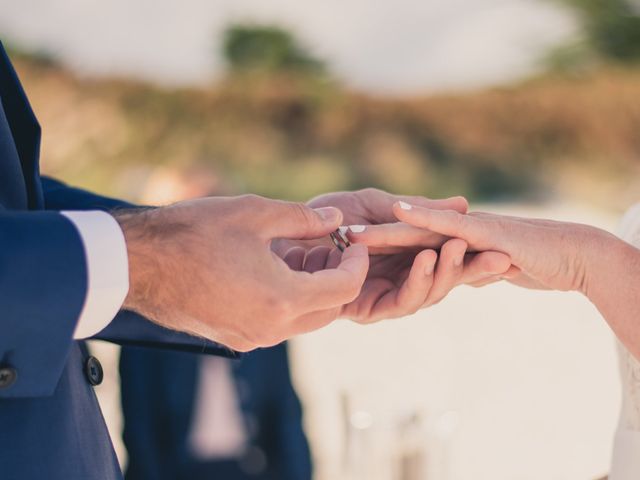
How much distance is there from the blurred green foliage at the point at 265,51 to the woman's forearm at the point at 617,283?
43.4 ft

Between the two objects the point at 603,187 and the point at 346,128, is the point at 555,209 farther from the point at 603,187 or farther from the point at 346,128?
the point at 346,128

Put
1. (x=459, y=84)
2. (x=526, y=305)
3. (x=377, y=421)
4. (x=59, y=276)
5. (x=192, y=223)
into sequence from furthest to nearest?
1. (x=459, y=84)
2. (x=526, y=305)
3. (x=377, y=421)
4. (x=192, y=223)
5. (x=59, y=276)

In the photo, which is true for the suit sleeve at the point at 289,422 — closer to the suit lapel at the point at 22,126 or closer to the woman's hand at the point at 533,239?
the woman's hand at the point at 533,239

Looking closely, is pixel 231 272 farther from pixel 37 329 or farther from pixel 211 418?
pixel 211 418

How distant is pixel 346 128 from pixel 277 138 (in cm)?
129

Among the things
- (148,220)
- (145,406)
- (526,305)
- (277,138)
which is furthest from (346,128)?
(148,220)

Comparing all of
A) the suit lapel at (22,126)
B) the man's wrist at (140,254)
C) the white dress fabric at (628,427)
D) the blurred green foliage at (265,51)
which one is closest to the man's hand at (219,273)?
the man's wrist at (140,254)

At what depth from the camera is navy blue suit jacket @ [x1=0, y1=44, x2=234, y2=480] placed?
1.09 m

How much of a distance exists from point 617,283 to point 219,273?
2.90 ft

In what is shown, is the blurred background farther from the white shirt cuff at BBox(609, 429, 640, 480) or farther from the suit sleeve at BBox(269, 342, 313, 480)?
the white shirt cuff at BBox(609, 429, 640, 480)

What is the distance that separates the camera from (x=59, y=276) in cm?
111

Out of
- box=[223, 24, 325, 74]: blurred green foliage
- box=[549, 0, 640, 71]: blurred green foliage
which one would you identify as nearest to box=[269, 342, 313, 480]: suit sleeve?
box=[223, 24, 325, 74]: blurred green foliage

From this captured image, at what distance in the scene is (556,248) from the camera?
68.0 inches

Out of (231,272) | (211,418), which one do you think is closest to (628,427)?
(231,272)
